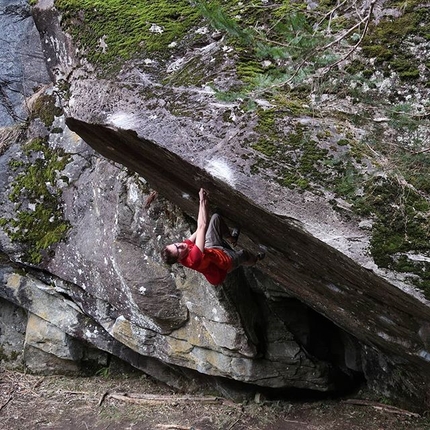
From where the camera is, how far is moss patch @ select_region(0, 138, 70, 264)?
32.6 ft

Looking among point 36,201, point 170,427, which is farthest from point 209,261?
point 36,201

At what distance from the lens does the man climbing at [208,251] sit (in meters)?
5.28

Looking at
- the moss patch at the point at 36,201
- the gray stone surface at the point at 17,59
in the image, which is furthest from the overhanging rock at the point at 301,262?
the gray stone surface at the point at 17,59

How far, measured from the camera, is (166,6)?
6477 millimetres

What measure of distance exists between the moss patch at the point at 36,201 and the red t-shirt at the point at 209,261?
4.75m

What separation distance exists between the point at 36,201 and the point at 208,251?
5532 millimetres

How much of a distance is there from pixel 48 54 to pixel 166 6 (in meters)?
2.66

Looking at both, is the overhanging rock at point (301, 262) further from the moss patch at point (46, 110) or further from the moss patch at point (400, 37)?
the moss patch at point (46, 110)

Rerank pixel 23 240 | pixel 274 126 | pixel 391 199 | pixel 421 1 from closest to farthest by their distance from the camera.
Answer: pixel 391 199 → pixel 421 1 → pixel 274 126 → pixel 23 240

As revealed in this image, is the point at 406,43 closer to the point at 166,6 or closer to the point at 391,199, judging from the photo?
the point at 391,199

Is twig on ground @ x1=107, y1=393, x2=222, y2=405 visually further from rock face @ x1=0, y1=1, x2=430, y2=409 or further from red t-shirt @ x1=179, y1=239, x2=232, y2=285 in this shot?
red t-shirt @ x1=179, y1=239, x2=232, y2=285

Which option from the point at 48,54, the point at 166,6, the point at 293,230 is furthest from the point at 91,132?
the point at 293,230

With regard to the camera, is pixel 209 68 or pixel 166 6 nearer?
pixel 209 68

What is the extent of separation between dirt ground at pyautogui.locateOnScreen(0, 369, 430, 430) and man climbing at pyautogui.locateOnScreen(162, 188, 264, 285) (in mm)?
3493
